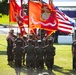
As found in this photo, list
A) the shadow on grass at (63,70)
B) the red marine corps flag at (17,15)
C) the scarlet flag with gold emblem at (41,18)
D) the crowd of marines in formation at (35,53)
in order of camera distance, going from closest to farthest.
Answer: the crowd of marines in formation at (35,53) → the scarlet flag with gold emblem at (41,18) → the shadow on grass at (63,70) → the red marine corps flag at (17,15)

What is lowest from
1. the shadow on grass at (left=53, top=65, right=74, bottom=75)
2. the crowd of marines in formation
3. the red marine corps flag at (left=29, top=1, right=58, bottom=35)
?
the shadow on grass at (left=53, top=65, right=74, bottom=75)

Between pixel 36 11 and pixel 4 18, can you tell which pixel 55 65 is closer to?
pixel 36 11

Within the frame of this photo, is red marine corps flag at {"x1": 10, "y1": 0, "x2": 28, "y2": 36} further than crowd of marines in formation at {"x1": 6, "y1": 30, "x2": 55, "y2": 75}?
Yes

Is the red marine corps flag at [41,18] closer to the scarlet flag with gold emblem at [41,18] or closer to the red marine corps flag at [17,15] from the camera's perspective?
the scarlet flag with gold emblem at [41,18]

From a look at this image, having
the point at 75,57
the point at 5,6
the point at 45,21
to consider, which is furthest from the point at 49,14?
the point at 5,6

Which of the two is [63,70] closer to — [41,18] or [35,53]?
[35,53]

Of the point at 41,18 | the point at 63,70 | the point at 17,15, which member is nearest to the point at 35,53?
the point at 41,18

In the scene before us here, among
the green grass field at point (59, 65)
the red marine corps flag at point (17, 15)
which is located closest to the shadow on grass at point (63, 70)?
the green grass field at point (59, 65)

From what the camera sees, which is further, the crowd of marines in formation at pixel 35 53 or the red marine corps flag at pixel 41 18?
the red marine corps flag at pixel 41 18

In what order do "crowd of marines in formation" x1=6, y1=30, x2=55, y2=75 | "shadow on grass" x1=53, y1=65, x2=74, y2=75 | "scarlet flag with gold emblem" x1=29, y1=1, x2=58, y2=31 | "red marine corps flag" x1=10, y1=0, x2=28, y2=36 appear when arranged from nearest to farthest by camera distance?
1. "crowd of marines in formation" x1=6, y1=30, x2=55, y2=75
2. "scarlet flag with gold emblem" x1=29, y1=1, x2=58, y2=31
3. "shadow on grass" x1=53, y1=65, x2=74, y2=75
4. "red marine corps flag" x1=10, y1=0, x2=28, y2=36

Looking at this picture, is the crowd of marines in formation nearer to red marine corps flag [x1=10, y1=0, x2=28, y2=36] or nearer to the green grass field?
the green grass field

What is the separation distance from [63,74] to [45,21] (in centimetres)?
223

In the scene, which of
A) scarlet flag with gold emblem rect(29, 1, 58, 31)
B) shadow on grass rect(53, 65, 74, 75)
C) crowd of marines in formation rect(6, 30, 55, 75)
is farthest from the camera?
shadow on grass rect(53, 65, 74, 75)

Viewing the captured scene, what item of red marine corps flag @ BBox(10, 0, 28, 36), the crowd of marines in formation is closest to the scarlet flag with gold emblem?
the crowd of marines in formation
